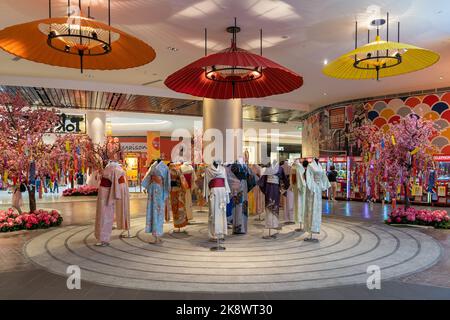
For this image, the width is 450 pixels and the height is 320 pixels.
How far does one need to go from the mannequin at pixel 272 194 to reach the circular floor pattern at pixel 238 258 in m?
0.28

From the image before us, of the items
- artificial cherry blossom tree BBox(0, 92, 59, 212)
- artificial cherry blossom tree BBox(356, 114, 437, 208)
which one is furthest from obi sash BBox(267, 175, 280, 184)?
artificial cherry blossom tree BBox(0, 92, 59, 212)

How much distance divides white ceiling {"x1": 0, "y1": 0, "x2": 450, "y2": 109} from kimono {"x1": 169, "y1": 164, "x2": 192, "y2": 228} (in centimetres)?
267

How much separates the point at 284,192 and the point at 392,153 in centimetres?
241

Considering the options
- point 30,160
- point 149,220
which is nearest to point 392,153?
point 149,220

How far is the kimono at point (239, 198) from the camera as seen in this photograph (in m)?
6.39

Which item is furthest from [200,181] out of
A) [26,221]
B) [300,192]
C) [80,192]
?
[80,192]

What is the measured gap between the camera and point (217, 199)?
17.5ft

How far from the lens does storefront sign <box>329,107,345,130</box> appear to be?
Result: 13.1 m

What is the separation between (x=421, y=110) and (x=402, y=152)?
4987 mm

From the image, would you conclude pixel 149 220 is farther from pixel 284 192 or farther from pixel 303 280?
pixel 284 192

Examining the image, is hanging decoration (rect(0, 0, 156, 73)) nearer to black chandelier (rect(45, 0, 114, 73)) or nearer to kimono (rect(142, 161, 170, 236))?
black chandelier (rect(45, 0, 114, 73))

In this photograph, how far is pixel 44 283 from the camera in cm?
375

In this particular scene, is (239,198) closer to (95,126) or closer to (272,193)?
(272,193)

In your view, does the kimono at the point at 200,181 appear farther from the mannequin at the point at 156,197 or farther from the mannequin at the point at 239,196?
the mannequin at the point at 156,197
